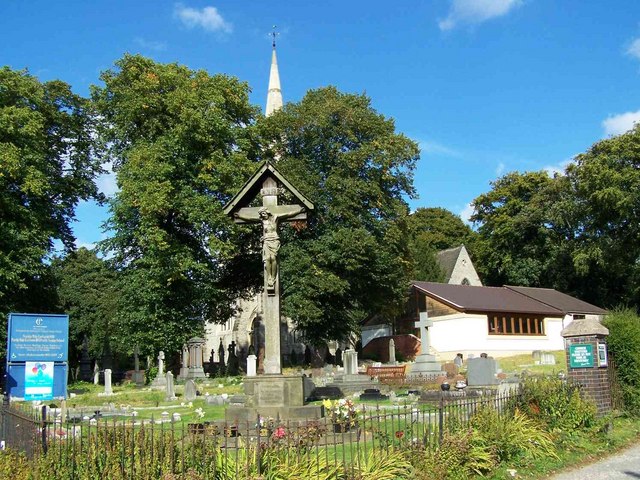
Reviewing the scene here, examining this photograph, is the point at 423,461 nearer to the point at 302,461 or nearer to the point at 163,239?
the point at 302,461

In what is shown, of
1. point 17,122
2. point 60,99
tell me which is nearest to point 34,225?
point 17,122

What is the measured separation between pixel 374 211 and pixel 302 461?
31222 millimetres

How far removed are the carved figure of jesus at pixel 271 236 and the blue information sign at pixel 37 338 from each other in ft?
19.9

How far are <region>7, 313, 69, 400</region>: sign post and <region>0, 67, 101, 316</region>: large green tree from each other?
44.3ft

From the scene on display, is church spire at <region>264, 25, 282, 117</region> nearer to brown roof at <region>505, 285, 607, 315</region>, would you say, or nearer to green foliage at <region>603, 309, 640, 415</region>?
brown roof at <region>505, 285, 607, 315</region>

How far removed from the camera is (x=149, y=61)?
34.1 metres

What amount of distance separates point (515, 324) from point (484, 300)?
2.84 m

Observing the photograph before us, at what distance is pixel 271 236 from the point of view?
507 inches

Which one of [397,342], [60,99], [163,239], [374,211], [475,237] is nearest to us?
[163,239]

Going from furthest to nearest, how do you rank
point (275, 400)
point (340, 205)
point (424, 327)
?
point (340, 205) → point (424, 327) → point (275, 400)

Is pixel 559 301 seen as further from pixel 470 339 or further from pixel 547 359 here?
pixel 547 359

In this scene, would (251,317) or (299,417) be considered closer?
(299,417)

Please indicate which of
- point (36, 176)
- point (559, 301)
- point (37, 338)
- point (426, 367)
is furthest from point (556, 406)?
point (559, 301)

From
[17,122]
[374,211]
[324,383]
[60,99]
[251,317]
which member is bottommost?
[324,383]
